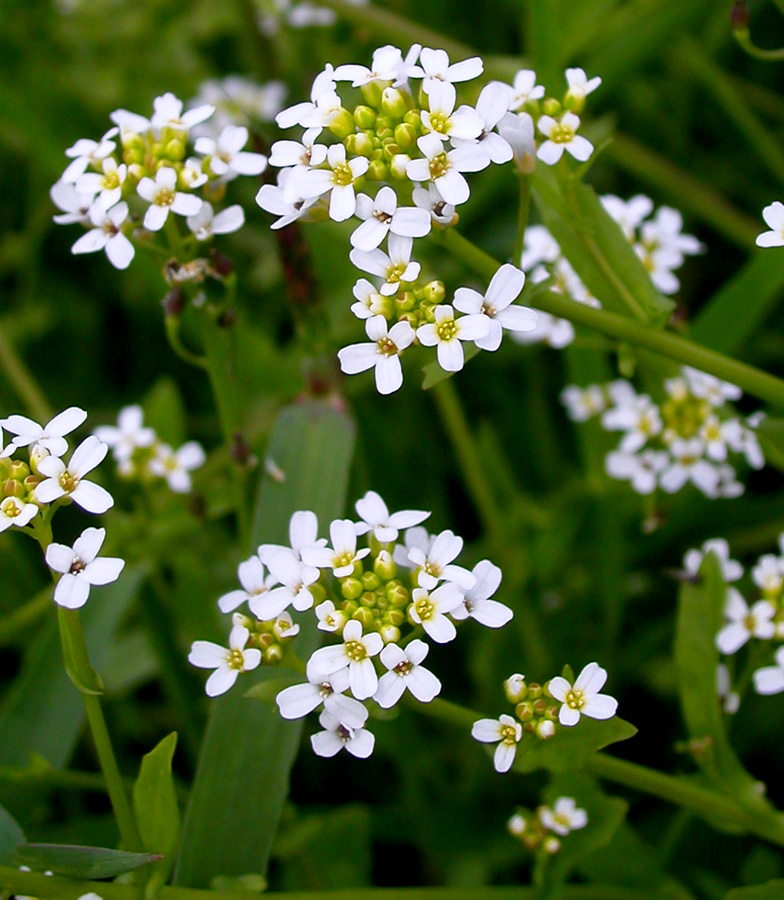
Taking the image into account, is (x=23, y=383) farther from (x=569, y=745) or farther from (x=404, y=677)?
(x=569, y=745)

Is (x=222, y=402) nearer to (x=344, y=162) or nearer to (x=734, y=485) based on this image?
(x=344, y=162)

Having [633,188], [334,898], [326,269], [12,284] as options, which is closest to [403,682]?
[334,898]

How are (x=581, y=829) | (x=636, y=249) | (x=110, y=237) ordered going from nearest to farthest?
(x=110, y=237) < (x=581, y=829) < (x=636, y=249)

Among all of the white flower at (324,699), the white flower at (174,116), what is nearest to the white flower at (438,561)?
the white flower at (324,699)

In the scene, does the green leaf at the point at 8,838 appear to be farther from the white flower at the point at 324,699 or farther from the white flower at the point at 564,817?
the white flower at the point at 564,817

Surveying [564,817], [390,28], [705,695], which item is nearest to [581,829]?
[564,817]

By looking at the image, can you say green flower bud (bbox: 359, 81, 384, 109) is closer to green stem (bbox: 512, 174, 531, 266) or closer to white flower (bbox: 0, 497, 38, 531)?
green stem (bbox: 512, 174, 531, 266)
